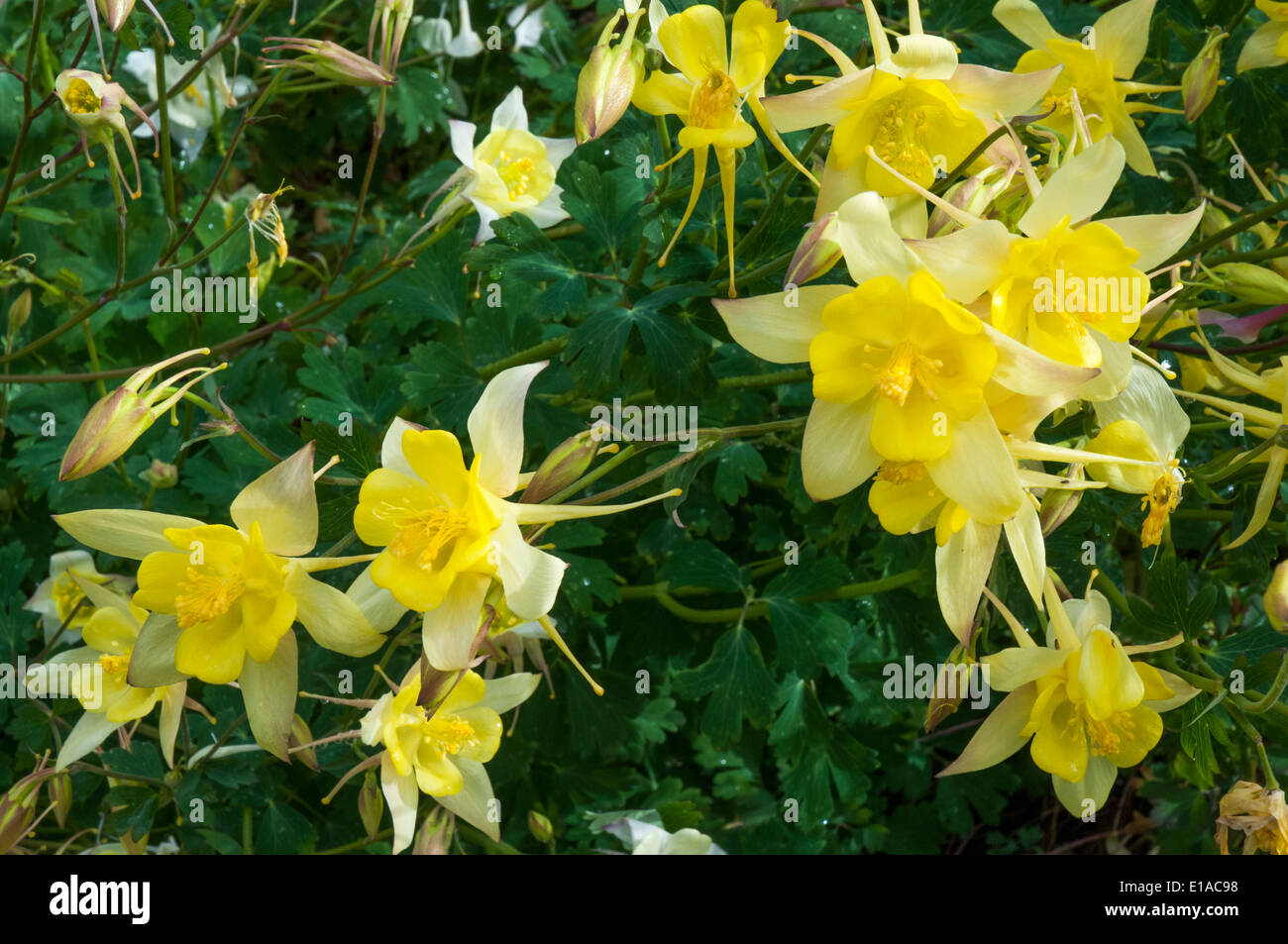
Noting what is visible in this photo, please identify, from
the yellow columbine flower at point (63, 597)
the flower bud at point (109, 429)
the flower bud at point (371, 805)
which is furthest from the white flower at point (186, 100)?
the flower bud at point (371, 805)

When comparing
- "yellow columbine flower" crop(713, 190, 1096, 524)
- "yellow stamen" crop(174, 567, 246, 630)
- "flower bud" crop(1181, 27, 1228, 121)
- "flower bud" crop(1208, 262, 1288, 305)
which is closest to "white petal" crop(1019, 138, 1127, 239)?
"yellow columbine flower" crop(713, 190, 1096, 524)

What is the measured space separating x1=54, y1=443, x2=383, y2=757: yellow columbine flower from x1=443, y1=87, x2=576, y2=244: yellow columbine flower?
2.53ft

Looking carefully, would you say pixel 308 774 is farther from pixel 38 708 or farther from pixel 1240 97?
pixel 1240 97

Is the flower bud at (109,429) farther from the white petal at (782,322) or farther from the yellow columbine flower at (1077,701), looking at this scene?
the yellow columbine flower at (1077,701)

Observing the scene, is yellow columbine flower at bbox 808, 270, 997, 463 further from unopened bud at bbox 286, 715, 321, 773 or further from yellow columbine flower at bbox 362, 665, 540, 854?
unopened bud at bbox 286, 715, 321, 773

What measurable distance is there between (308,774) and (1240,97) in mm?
1917

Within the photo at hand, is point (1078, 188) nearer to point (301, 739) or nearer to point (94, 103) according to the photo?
point (301, 739)

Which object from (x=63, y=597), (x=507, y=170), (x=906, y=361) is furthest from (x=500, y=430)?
(x=63, y=597)

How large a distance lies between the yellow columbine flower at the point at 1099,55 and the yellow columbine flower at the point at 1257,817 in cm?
87

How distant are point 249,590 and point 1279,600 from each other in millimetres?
1141

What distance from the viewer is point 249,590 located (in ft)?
3.92

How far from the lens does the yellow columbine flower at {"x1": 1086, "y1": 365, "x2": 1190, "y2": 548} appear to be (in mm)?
1196

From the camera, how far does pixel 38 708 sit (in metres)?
1.74

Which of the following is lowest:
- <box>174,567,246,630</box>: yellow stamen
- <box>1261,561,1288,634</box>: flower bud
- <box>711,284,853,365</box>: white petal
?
<box>1261,561,1288,634</box>: flower bud
